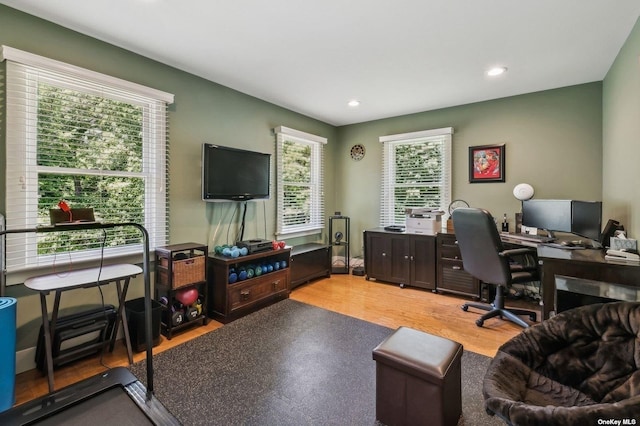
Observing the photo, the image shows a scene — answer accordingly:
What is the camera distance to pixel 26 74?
2084mm

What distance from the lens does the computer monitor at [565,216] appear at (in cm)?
267

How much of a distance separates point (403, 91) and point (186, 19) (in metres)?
2.44

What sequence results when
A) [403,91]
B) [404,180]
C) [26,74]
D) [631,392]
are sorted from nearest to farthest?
[631,392], [26,74], [403,91], [404,180]

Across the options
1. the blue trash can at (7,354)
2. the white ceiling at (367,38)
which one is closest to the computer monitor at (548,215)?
the white ceiling at (367,38)

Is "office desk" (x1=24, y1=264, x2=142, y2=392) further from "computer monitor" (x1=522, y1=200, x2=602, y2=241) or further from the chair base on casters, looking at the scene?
"computer monitor" (x1=522, y1=200, x2=602, y2=241)

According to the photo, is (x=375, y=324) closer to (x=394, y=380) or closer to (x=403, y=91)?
(x=394, y=380)

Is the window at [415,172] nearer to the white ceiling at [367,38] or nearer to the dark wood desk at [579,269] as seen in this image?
the white ceiling at [367,38]

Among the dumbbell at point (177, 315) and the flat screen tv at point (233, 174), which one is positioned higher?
the flat screen tv at point (233, 174)

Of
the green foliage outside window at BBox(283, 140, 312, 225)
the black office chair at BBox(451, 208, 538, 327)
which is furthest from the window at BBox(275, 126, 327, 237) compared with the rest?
the black office chair at BBox(451, 208, 538, 327)

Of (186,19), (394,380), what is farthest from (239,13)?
(394,380)

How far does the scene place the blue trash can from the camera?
1633 millimetres

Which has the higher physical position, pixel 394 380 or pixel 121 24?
pixel 121 24

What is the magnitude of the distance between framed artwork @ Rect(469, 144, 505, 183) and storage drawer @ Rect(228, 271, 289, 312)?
2.88 meters

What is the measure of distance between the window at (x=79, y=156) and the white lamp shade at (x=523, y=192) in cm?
397
